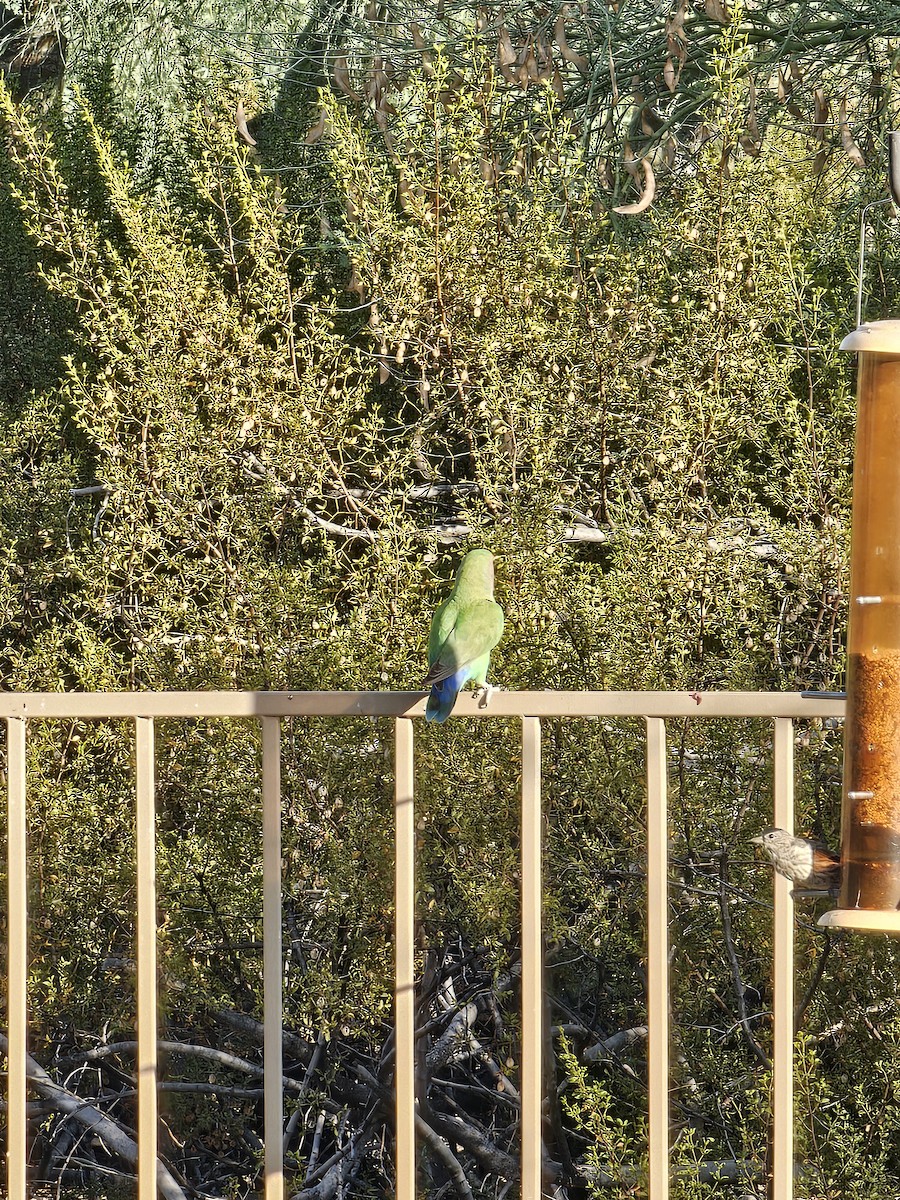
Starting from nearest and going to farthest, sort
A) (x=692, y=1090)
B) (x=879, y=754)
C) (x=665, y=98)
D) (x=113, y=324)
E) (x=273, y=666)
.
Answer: (x=879, y=754), (x=692, y=1090), (x=273, y=666), (x=113, y=324), (x=665, y=98)

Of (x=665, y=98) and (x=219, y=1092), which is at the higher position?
(x=665, y=98)

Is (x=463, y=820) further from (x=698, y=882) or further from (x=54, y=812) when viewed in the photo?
(x=54, y=812)

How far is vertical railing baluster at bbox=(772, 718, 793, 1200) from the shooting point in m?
1.50

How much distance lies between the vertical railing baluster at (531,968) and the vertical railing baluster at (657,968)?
15 centimetres

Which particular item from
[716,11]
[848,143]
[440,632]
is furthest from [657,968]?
[716,11]

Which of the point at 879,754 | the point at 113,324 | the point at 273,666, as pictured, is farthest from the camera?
the point at 113,324

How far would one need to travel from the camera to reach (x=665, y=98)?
3705 mm

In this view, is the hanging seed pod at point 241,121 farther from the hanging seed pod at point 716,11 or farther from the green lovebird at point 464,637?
the green lovebird at point 464,637

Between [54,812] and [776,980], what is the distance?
218 cm

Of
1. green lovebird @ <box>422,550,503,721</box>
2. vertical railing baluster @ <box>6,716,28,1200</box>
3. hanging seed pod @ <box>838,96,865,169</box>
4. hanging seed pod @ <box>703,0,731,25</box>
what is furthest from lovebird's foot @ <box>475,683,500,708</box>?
hanging seed pod @ <box>703,0,731,25</box>

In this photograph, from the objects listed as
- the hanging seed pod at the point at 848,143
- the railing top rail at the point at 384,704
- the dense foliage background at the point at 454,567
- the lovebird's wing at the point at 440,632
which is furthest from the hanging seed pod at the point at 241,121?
the railing top rail at the point at 384,704

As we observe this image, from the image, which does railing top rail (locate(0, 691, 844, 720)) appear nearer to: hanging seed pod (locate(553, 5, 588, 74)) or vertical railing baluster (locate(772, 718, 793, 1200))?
vertical railing baluster (locate(772, 718, 793, 1200))

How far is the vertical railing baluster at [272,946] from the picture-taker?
5.41ft

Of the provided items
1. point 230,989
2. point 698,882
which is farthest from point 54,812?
point 698,882
